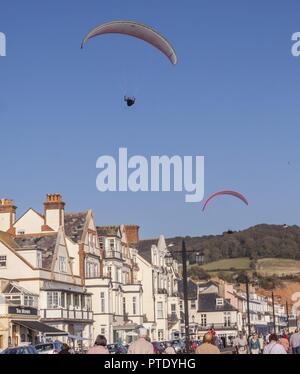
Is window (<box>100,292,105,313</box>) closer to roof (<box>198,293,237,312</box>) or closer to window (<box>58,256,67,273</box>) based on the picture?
window (<box>58,256,67,273</box>)

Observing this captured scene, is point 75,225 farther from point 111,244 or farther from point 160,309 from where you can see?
point 160,309

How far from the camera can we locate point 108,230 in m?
90.4

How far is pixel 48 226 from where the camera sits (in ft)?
266

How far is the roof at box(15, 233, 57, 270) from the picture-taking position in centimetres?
7481

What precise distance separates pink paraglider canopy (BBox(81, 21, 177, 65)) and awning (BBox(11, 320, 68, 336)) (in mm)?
31397

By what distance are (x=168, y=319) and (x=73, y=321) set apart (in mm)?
31037

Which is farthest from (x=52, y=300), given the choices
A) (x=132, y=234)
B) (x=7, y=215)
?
(x=132, y=234)

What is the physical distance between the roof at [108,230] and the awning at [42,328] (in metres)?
22.4

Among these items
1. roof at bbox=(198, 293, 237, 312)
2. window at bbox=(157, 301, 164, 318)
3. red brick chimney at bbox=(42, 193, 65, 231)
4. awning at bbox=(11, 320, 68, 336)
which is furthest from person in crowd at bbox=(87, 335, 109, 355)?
roof at bbox=(198, 293, 237, 312)
